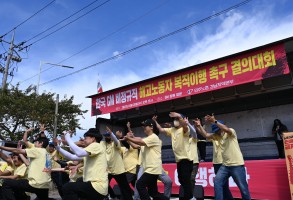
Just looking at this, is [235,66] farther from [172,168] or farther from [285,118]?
[172,168]

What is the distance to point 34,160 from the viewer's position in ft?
21.2

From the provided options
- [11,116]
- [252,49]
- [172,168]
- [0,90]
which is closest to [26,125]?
[11,116]

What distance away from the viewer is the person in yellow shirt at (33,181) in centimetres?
634

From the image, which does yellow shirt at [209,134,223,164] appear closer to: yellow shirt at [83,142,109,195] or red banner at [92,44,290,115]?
yellow shirt at [83,142,109,195]

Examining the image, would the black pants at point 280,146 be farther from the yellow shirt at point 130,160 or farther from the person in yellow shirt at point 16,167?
the person in yellow shirt at point 16,167

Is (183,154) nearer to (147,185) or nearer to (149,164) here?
(149,164)

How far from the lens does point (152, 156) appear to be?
19.6 ft

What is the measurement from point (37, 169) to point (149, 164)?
246 cm

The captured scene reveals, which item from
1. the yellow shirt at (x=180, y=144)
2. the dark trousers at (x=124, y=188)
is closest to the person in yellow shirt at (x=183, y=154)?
the yellow shirt at (x=180, y=144)

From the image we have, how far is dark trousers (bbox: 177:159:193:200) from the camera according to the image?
6.23 m

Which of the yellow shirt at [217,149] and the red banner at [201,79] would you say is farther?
the red banner at [201,79]

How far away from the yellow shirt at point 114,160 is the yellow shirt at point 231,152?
8.59 ft

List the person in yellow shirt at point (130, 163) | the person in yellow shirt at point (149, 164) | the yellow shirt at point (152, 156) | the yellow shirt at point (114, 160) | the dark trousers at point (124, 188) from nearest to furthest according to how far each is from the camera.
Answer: the person in yellow shirt at point (149, 164) < the yellow shirt at point (152, 156) < the dark trousers at point (124, 188) < the yellow shirt at point (114, 160) < the person in yellow shirt at point (130, 163)

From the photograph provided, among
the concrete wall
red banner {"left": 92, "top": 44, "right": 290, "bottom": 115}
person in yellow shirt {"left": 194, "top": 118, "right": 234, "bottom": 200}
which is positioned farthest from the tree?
person in yellow shirt {"left": 194, "top": 118, "right": 234, "bottom": 200}
